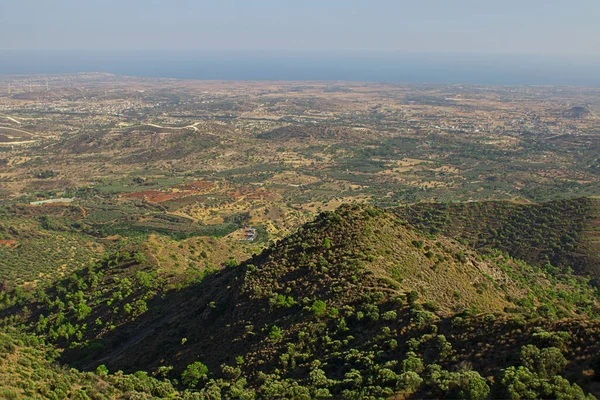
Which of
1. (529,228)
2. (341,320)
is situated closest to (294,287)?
(341,320)

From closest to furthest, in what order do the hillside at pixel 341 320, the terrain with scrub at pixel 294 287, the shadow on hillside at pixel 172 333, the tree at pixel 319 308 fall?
1. the hillside at pixel 341 320
2. the terrain with scrub at pixel 294 287
3. the tree at pixel 319 308
4. the shadow on hillside at pixel 172 333

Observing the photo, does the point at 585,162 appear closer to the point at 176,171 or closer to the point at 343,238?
the point at 176,171

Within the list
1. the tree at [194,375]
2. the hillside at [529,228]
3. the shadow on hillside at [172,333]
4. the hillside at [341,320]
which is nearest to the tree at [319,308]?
the hillside at [341,320]

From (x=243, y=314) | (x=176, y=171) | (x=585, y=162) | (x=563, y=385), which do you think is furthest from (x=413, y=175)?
(x=563, y=385)

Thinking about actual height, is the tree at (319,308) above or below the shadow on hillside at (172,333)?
above

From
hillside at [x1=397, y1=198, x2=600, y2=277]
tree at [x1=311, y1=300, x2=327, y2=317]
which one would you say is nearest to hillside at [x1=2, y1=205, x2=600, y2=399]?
tree at [x1=311, y1=300, x2=327, y2=317]

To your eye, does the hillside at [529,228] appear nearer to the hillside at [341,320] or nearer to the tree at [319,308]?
the hillside at [341,320]
